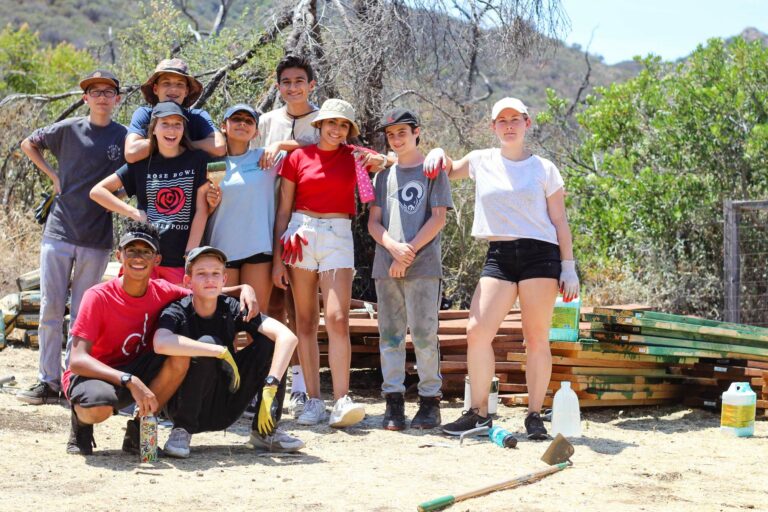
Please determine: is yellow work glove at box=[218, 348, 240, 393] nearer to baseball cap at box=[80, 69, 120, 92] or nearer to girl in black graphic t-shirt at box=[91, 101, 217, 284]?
girl in black graphic t-shirt at box=[91, 101, 217, 284]

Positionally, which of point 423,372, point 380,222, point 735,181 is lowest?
point 423,372

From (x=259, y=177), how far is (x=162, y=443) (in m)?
1.86

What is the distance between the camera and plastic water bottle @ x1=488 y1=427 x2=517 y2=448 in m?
5.91

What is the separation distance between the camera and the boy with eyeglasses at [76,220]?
6.83 metres

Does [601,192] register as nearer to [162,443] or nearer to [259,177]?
[259,177]

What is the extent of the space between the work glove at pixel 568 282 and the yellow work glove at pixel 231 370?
82.1 inches

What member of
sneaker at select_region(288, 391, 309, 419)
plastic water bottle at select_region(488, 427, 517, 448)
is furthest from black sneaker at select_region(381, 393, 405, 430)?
plastic water bottle at select_region(488, 427, 517, 448)

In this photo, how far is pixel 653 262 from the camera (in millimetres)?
11680

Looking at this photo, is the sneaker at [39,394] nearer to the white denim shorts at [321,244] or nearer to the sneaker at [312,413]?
the sneaker at [312,413]

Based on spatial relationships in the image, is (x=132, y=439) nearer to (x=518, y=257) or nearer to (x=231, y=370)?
(x=231, y=370)

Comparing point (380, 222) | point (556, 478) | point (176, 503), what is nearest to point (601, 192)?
point (380, 222)

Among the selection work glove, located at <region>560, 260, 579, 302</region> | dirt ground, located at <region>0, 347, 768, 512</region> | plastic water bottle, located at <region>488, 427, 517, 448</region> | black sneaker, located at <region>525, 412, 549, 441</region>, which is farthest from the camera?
black sneaker, located at <region>525, 412, 549, 441</region>

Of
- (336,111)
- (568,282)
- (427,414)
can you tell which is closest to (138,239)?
(336,111)

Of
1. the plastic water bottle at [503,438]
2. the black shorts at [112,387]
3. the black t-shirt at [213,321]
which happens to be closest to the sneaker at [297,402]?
the black t-shirt at [213,321]
